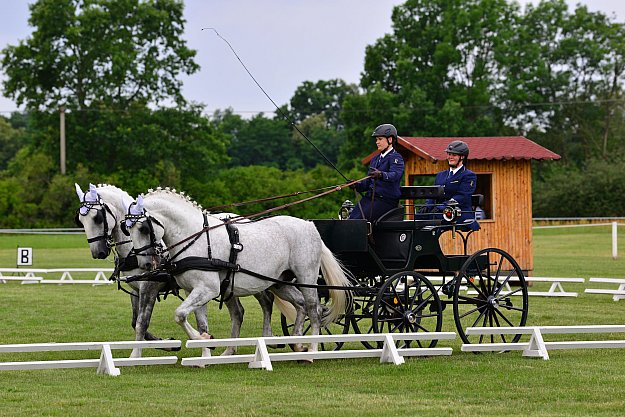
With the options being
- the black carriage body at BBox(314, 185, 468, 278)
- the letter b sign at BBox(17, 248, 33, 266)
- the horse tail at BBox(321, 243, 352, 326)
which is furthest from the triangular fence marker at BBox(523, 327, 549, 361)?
the letter b sign at BBox(17, 248, 33, 266)

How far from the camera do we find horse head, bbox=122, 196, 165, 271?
11.0m

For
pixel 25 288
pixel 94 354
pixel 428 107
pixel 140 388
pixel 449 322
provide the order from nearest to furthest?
pixel 140 388, pixel 94 354, pixel 449 322, pixel 25 288, pixel 428 107

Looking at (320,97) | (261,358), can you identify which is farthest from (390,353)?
(320,97)

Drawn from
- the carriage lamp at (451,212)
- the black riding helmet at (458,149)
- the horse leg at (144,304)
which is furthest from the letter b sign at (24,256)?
the carriage lamp at (451,212)

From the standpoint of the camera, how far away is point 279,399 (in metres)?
8.95

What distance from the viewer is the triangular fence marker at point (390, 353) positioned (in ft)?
36.6

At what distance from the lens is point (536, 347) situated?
39.0 ft

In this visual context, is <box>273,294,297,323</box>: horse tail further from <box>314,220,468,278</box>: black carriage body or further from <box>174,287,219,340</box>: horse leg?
<box>174,287,219,340</box>: horse leg

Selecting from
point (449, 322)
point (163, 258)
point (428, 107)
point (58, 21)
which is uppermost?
point (58, 21)

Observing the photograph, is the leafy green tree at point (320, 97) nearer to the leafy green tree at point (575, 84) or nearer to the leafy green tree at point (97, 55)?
the leafy green tree at point (575, 84)

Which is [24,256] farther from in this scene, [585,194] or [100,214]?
[585,194]

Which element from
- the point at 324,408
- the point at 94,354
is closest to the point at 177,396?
the point at 324,408

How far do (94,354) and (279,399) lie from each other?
14.3 feet

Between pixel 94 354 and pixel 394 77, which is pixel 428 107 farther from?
pixel 94 354
